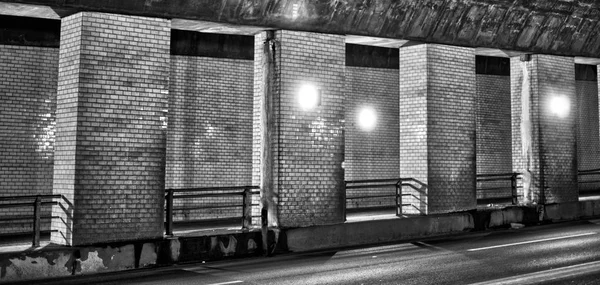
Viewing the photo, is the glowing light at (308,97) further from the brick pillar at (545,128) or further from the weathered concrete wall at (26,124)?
the brick pillar at (545,128)

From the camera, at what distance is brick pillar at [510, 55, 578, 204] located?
15.9 metres

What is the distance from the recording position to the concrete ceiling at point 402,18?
1073 cm

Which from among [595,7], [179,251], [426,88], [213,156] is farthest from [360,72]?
[179,251]

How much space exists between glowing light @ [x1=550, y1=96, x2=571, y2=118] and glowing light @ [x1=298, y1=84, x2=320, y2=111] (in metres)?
7.20

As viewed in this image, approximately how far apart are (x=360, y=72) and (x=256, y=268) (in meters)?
9.10

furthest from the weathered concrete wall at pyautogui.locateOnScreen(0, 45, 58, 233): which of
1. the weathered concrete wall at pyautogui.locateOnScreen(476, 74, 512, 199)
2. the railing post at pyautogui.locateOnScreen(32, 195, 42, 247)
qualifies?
the weathered concrete wall at pyautogui.locateOnScreen(476, 74, 512, 199)

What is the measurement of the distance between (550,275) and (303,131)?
5.44 metres

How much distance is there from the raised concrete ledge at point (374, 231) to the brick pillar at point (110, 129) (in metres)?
2.82

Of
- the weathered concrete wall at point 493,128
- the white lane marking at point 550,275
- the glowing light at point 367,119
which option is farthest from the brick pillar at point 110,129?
the weathered concrete wall at point 493,128

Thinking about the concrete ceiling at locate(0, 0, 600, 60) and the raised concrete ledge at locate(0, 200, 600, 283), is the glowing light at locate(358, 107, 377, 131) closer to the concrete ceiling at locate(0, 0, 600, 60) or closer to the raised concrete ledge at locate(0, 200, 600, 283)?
the concrete ceiling at locate(0, 0, 600, 60)

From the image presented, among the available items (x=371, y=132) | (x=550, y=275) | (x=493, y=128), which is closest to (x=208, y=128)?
(x=371, y=132)

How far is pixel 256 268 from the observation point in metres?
9.89

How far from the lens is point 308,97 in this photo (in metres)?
12.3

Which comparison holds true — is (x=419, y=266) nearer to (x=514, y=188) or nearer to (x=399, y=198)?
(x=399, y=198)
